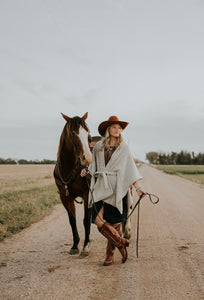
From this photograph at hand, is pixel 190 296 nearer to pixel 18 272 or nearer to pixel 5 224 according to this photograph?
pixel 18 272

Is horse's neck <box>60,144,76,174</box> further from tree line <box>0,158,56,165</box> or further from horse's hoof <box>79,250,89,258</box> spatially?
tree line <box>0,158,56,165</box>

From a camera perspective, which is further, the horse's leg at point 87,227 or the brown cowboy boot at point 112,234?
the horse's leg at point 87,227

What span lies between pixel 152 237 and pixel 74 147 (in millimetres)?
2640

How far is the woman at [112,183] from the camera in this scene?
4.19m

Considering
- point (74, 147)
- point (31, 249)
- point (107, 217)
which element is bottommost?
point (31, 249)

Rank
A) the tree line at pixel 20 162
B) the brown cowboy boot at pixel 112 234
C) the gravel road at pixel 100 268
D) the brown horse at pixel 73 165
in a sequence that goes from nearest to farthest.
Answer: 1. the gravel road at pixel 100 268
2. the brown cowboy boot at pixel 112 234
3. the brown horse at pixel 73 165
4. the tree line at pixel 20 162

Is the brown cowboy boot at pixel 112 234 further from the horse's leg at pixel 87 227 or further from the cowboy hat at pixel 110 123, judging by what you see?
the cowboy hat at pixel 110 123

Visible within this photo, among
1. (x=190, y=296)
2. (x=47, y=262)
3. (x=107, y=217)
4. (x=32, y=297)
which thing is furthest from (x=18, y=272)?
(x=190, y=296)

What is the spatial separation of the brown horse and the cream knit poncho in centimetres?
42

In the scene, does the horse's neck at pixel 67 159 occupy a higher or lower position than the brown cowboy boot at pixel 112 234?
higher

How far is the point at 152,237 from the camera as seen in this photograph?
19.3 ft

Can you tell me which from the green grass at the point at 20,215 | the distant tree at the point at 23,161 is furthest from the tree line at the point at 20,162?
the green grass at the point at 20,215

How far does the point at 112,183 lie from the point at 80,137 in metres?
0.89

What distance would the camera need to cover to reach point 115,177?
4254 mm
